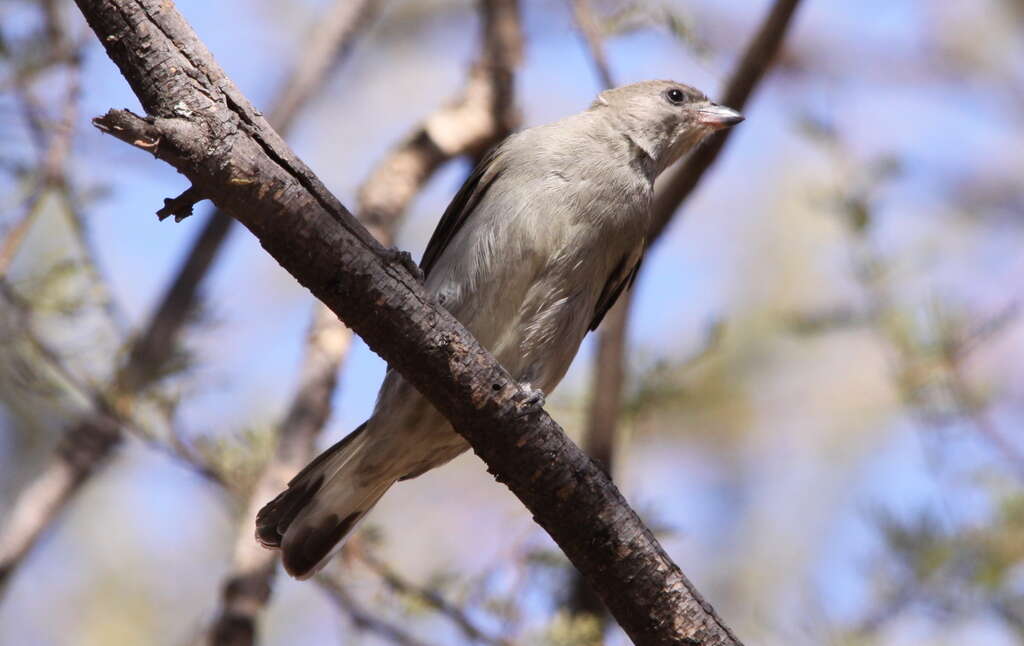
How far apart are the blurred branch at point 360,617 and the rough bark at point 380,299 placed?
179cm

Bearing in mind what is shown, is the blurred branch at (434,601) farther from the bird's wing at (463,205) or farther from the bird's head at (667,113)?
the bird's head at (667,113)

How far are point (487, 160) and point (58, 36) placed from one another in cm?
224

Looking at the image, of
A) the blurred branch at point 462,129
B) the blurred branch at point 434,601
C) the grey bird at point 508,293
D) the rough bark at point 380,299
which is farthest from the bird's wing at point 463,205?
the rough bark at point 380,299

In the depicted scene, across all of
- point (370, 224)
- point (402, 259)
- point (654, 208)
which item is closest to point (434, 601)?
Answer: point (370, 224)

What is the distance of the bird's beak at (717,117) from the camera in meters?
5.00

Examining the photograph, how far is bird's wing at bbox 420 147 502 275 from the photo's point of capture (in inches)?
172

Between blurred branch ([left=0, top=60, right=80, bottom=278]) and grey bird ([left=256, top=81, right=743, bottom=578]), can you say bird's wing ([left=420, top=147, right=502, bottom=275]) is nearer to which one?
grey bird ([left=256, top=81, right=743, bottom=578])

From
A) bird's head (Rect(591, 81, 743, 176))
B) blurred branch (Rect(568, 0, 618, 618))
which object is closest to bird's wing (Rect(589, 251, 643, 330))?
bird's head (Rect(591, 81, 743, 176))

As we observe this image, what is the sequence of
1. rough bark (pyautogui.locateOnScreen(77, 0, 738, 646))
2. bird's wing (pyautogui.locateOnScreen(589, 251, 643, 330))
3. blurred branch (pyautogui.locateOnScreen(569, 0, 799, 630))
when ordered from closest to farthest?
rough bark (pyautogui.locateOnScreen(77, 0, 738, 646)), bird's wing (pyautogui.locateOnScreen(589, 251, 643, 330)), blurred branch (pyautogui.locateOnScreen(569, 0, 799, 630))

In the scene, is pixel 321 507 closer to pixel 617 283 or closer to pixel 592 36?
pixel 617 283

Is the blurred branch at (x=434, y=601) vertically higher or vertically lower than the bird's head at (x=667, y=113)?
lower

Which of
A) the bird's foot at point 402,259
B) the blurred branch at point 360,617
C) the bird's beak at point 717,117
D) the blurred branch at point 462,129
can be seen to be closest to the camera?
the bird's foot at point 402,259

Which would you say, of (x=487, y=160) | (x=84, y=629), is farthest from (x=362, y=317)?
(x=84, y=629)

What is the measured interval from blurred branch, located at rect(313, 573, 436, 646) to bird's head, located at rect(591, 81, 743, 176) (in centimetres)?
205
